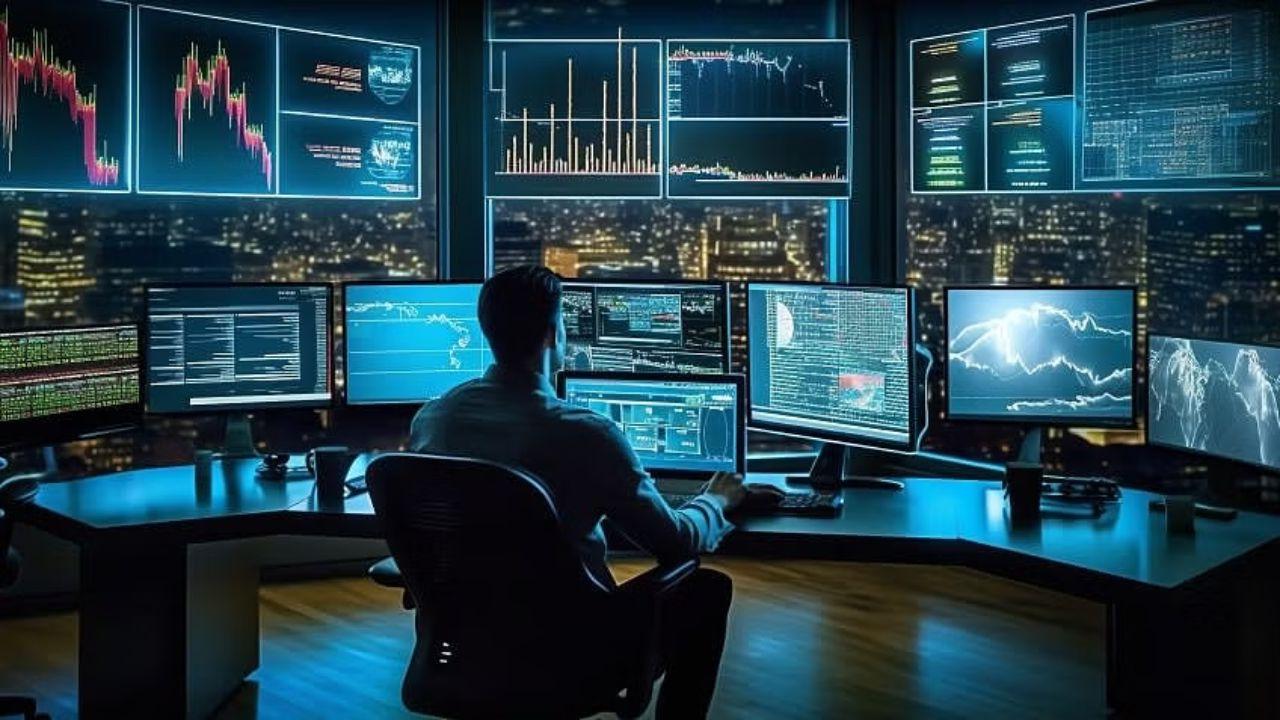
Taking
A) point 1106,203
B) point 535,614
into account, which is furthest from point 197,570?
point 1106,203

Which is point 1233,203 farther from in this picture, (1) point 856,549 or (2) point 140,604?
(2) point 140,604

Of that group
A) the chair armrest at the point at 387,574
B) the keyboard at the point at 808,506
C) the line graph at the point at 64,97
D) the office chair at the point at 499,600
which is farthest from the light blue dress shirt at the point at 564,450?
the line graph at the point at 64,97

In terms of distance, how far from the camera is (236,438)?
3.96 meters

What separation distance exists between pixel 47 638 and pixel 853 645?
2.56 m

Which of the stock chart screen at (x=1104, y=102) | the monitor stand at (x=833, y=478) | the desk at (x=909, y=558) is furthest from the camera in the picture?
the stock chart screen at (x=1104, y=102)

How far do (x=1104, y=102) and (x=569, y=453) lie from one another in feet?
10.1

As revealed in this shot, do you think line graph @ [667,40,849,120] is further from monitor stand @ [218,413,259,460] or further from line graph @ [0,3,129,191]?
monitor stand @ [218,413,259,460]

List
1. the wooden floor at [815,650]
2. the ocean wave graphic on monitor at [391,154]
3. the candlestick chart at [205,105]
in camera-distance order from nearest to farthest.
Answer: the wooden floor at [815,650] < the candlestick chart at [205,105] < the ocean wave graphic on monitor at [391,154]

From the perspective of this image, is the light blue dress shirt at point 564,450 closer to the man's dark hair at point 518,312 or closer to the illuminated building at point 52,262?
the man's dark hair at point 518,312

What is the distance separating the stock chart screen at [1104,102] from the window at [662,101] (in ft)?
1.30

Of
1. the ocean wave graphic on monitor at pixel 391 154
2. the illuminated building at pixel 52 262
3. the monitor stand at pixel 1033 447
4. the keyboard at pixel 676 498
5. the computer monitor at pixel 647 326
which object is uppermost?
the ocean wave graphic on monitor at pixel 391 154

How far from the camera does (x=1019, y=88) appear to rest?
5.01 m

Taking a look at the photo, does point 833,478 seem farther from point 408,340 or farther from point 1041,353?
point 408,340

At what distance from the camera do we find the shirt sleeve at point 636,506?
8.22 ft
